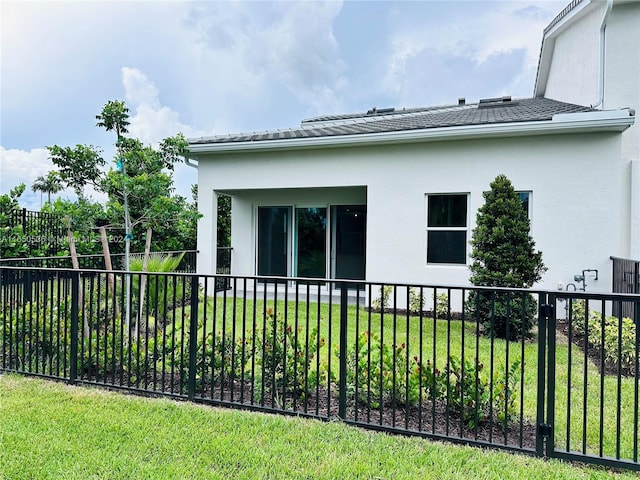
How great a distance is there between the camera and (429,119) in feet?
28.8

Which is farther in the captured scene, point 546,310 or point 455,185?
point 455,185

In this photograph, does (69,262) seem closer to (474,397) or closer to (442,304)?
(442,304)

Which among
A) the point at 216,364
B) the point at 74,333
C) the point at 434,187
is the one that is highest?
the point at 434,187

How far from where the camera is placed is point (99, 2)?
24.5 feet

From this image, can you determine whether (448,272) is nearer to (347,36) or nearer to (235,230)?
(235,230)

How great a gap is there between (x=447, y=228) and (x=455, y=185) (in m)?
0.81

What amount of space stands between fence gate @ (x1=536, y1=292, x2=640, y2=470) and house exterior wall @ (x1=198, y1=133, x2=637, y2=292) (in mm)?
2183

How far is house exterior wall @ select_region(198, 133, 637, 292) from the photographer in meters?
6.49

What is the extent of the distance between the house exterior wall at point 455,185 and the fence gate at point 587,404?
85.9 inches

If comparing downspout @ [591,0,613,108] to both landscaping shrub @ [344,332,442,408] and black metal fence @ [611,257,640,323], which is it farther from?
landscaping shrub @ [344,332,442,408]

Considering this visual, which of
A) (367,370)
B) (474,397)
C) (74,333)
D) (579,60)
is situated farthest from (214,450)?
(579,60)

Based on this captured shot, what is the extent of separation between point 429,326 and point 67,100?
9454 mm

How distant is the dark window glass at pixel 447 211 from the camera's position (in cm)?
732

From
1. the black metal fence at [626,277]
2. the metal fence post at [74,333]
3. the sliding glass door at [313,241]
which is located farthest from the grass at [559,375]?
the sliding glass door at [313,241]
